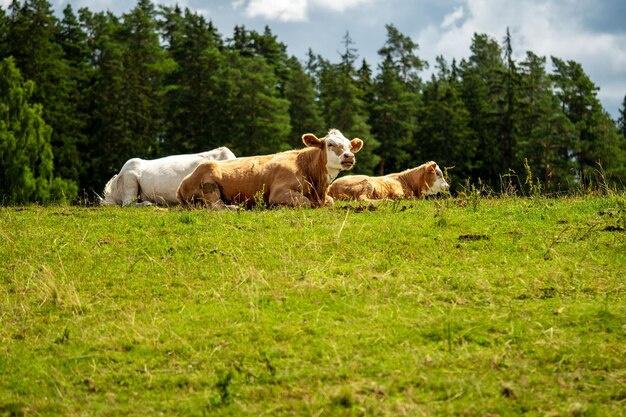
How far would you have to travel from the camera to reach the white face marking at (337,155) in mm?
15117

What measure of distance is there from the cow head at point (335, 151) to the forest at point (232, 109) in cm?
3115

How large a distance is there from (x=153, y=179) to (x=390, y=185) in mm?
5666

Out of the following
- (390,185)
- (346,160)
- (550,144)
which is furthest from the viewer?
(550,144)

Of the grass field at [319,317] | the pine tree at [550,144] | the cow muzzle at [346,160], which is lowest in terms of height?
the grass field at [319,317]

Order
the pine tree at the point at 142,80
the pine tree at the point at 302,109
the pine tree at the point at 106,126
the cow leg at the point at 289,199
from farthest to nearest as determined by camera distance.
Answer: the pine tree at the point at 302,109 < the pine tree at the point at 142,80 < the pine tree at the point at 106,126 < the cow leg at the point at 289,199

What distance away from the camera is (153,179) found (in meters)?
18.8

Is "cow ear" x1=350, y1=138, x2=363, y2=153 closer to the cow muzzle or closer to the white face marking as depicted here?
the white face marking

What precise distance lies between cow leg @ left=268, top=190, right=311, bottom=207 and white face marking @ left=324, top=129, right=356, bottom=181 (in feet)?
2.80

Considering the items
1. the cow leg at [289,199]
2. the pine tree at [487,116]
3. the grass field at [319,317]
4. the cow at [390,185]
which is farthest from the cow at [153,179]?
the pine tree at [487,116]

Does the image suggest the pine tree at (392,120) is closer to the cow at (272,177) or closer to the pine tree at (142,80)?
the pine tree at (142,80)

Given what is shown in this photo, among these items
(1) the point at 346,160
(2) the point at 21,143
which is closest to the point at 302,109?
(2) the point at 21,143

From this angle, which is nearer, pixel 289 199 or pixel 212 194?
pixel 289 199

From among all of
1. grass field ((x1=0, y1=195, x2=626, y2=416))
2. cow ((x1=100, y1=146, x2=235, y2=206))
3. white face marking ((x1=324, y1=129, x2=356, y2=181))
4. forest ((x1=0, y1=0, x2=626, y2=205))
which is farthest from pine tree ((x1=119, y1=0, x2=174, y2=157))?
grass field ((x1=0, y1=195, x2=626, y2=416))

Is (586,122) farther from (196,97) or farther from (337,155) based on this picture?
(337,155)
